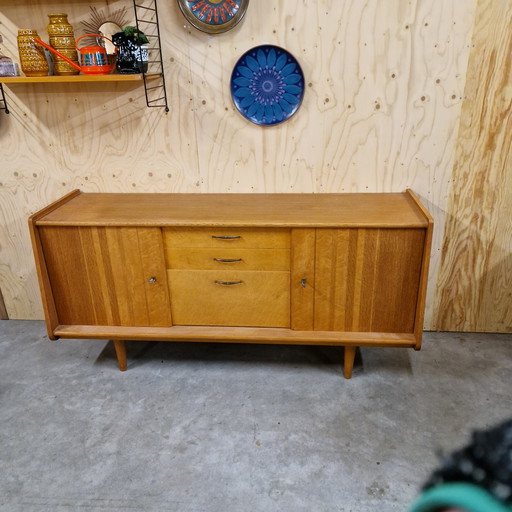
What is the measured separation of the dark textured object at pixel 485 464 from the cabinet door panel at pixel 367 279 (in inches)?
64.2

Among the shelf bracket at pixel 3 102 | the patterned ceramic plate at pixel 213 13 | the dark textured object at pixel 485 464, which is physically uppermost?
the patterned ceramic plate at pixel 213 13

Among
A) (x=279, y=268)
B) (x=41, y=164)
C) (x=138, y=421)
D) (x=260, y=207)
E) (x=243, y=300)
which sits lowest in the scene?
(x=138, y=421)

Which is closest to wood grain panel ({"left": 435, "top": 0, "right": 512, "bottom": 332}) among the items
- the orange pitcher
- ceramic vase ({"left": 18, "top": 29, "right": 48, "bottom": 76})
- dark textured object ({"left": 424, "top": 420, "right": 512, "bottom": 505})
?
the orange pitcher

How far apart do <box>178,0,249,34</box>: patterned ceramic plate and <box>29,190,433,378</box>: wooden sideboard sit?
78cm

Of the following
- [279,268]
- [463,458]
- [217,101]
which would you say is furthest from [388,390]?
[463,458]

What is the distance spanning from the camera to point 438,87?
7.04 feet

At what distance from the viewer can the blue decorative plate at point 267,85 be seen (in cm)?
216

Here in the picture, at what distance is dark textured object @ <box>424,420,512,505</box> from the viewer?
34 centimetres

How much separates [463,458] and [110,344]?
2.48 m

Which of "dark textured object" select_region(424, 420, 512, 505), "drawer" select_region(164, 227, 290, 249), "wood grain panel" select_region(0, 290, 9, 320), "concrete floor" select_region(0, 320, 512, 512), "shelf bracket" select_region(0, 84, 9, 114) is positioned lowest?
"concrete floor" select_region(0, 320, 512, 512)

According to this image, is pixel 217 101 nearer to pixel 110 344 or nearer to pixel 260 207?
pixel 260 207

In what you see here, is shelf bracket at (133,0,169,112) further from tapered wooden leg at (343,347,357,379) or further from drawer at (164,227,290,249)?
tapered wooden leg at (343,347,357,379)

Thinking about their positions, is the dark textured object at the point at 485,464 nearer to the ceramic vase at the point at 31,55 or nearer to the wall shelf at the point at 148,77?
the wall shelf at the point at 148,77

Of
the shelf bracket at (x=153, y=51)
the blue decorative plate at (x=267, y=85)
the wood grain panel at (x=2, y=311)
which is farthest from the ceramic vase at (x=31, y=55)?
the wood grain panel at (x=2, y=311)
